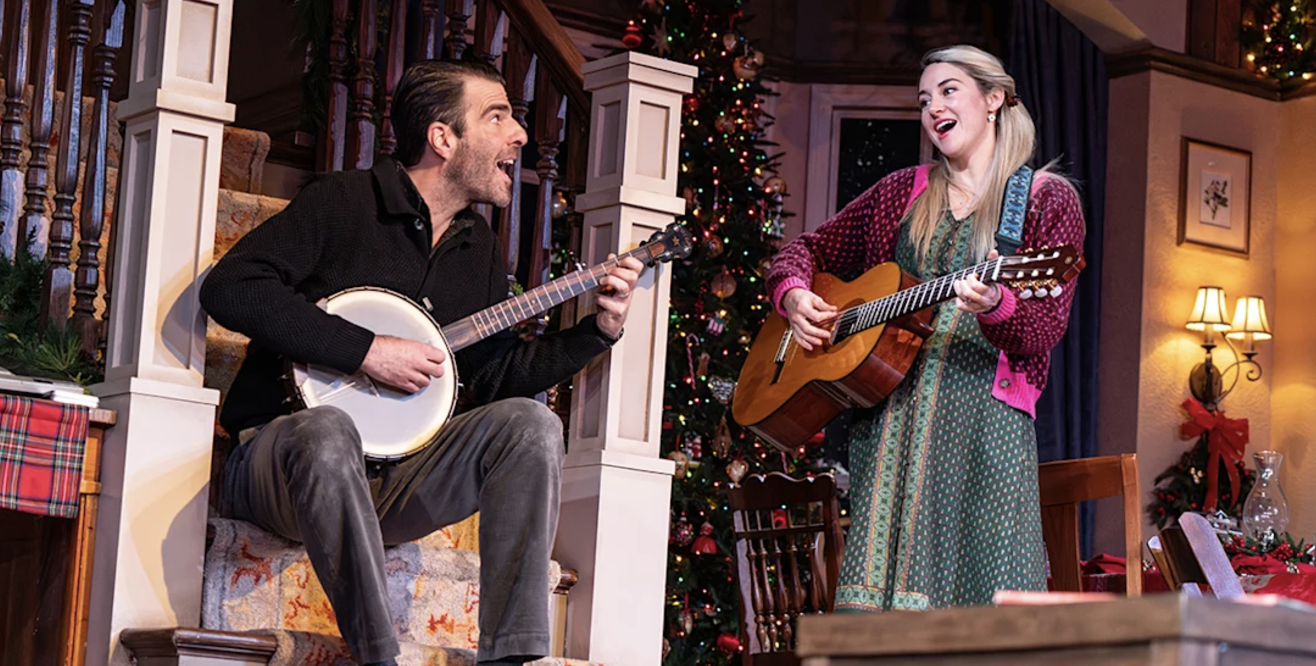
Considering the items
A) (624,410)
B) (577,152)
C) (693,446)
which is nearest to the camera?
(624,410)

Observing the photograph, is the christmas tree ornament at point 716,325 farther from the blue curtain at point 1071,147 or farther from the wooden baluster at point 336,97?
the wooden baluster at point 336,97

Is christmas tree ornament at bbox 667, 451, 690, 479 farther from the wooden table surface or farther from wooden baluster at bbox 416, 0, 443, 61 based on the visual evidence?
the wooden table surface

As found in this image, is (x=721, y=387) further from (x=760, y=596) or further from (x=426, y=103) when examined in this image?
(x=426, y=103)

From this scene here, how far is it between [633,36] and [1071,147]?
228 cm

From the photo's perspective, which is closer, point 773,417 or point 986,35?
point 773,417

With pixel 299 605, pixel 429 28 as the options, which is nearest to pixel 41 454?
pixel 299 605

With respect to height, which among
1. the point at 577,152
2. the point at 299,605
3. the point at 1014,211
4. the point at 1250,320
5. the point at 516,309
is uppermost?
the point at 1250,320

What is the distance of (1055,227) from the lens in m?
2.94

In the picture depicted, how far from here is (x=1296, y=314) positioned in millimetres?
7609

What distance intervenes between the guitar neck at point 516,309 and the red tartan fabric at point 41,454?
2.25 ft

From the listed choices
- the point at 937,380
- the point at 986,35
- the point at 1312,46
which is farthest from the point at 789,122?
the point at 937,380

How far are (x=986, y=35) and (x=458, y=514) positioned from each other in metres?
5.62

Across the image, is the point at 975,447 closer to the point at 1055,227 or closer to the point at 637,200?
the point at 1055,227

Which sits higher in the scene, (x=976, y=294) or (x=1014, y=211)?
(x=1014, y=211)
